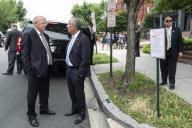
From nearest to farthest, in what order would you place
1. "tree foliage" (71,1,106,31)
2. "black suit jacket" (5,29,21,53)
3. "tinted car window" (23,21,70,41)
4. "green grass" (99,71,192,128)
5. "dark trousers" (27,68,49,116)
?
"green grass" (99,71,192,128) → "dark trousers" (27,68,49,116) → "tinted car window" (23,21,70,41) → "black suit jacket" (5,29,21,53) → "tree foliage" (71,1,106,31)

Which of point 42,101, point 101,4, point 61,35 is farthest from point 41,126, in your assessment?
point 101,4

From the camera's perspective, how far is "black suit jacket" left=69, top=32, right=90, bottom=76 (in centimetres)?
685

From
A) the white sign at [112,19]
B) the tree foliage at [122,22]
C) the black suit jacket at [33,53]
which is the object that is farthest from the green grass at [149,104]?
the tree foliage at [122,22]

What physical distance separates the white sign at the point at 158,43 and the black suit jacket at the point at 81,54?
119cm

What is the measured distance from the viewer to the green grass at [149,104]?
249 inches

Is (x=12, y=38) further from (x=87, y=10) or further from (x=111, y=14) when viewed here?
(x=87, y=10)

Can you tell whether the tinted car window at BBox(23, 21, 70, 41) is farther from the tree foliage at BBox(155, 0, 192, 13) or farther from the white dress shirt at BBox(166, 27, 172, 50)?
the tree foliage at BBox(155, 0, 192, 13)

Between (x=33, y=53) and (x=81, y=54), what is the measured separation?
0.85m

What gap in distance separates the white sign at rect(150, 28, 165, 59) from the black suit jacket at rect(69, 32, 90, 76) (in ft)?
3.91

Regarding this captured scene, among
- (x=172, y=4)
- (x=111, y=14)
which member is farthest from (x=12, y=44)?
(x=172, y=4)

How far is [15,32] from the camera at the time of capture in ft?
43.1

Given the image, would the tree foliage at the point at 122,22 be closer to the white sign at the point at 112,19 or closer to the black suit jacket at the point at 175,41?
the white sign at the point at 112,19

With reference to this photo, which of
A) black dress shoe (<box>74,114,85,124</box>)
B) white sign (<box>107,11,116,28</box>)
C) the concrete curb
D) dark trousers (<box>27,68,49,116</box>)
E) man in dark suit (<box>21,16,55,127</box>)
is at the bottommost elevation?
black dress shoe (<box>74,114,85,124</box>)

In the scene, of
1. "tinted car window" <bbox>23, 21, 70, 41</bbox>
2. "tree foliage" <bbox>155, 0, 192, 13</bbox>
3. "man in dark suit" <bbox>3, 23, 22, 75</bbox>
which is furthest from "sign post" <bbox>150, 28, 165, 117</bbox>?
"tree foliage" <bbox>155, 0, 192, 13</bbox>
